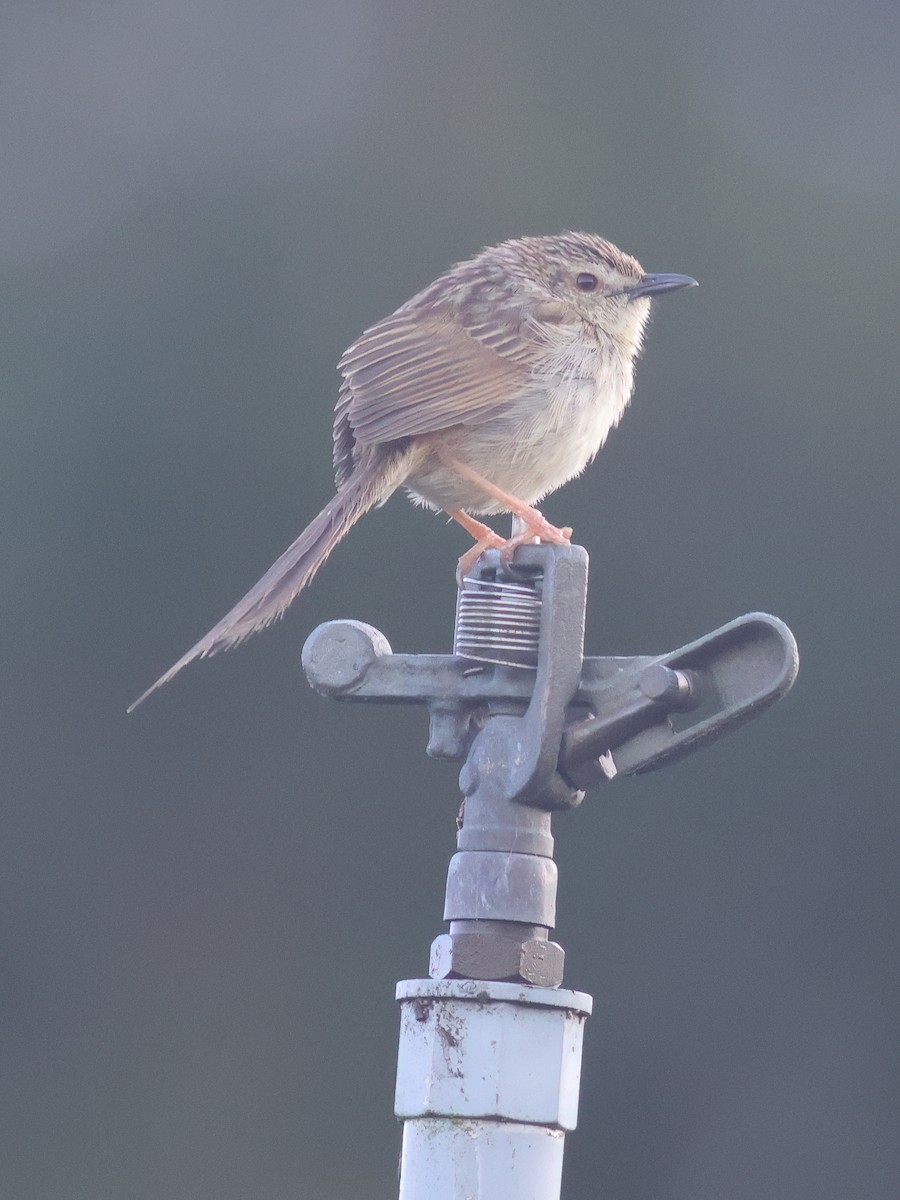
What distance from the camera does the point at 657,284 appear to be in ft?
16.7

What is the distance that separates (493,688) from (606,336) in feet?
7.75

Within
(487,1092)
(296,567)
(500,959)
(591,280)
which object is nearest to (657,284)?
(591,280)

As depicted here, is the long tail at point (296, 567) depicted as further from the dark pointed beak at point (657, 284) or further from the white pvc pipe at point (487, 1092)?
the dark pointed beak at point (657, 284)

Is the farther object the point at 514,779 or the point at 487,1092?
the point at 514,779

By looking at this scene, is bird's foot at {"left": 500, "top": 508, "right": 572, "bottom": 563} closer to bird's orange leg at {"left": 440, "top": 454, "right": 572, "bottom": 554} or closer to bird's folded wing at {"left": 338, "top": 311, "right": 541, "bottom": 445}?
bird's orange leg at {"left": 440, "top": 454, "right": 572, "bottom": 554}

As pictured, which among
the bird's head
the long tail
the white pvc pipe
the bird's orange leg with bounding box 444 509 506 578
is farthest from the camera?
the bird's head

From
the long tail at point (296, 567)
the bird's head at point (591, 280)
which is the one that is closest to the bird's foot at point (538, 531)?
the long tail at point (296, 567)

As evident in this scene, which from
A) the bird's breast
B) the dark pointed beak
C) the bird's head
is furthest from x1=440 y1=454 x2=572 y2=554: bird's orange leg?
the dark pointed beak

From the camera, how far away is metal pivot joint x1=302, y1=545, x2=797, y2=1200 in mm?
2389

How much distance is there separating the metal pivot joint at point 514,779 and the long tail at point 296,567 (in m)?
0.51

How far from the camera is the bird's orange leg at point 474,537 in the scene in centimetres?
412

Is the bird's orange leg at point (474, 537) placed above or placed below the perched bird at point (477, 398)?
below

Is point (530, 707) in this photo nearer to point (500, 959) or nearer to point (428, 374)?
point (500, 959)

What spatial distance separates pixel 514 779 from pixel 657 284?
284 centimetres
